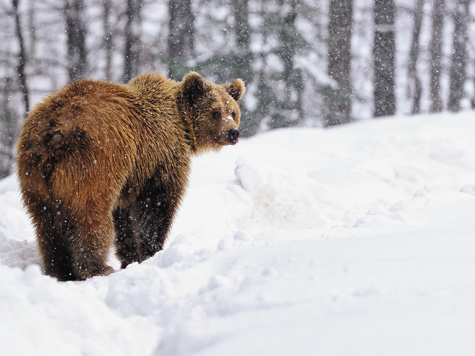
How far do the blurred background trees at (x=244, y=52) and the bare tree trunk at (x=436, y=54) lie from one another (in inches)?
35.3

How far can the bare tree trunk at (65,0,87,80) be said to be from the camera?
16.8 metres

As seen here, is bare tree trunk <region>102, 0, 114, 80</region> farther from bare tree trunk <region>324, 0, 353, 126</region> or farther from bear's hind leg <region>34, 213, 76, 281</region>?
bear's hind leg <region>34, 213, 76, 281</region>

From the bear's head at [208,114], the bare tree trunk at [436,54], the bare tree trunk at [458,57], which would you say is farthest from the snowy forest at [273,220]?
the bare tree trunk at [436,54]

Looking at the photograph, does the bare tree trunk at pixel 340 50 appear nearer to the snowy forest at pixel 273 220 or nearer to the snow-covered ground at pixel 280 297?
the snowy forest at pixel 273 220

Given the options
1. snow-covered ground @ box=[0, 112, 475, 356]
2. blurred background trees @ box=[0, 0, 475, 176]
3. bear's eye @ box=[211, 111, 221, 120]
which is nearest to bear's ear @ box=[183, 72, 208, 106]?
bear's eye @ box=[211, 111, 221, 120]

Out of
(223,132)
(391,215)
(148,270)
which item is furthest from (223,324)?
(223,132)

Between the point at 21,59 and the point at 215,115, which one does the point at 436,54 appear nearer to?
the point at 21,59

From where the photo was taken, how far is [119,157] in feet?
13.7

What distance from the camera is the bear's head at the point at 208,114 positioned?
17.0 ft

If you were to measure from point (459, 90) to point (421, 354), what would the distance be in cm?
2012

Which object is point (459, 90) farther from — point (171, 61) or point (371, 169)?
point (371, 169)

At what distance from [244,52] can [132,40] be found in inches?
229

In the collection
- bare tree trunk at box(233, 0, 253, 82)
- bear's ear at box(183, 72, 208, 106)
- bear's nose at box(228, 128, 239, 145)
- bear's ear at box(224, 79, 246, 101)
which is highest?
bear's ear at box(183, 72, 208, 106)

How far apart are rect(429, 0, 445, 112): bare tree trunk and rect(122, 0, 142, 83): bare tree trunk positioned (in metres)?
12.1
